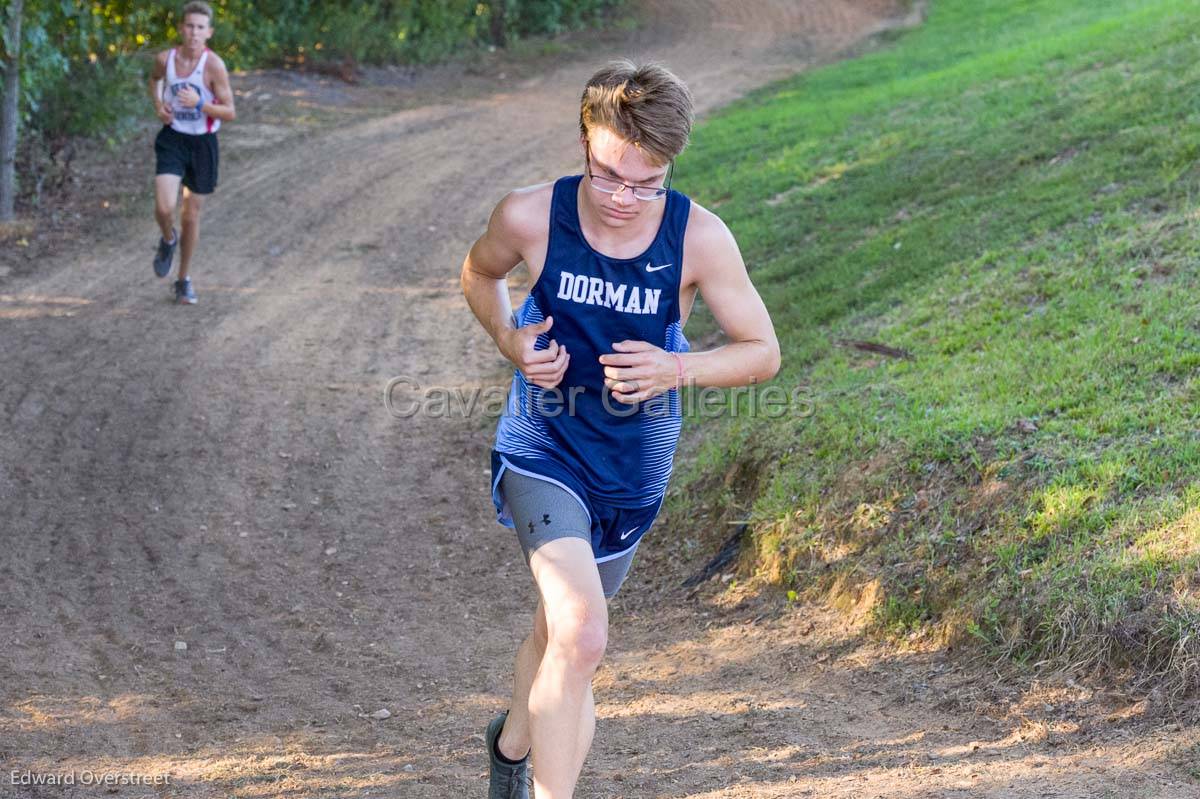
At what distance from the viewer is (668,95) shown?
3.25 meters

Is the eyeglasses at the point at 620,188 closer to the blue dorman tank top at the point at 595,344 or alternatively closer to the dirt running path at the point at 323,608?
the blue dorman tank top at the point at 595,344

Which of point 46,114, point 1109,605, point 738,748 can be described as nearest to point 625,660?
point 738,748

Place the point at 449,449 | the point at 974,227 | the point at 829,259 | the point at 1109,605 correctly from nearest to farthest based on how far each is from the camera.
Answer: the point at 1109,605 < the point at 449,449 < the point at 974,227 < the point at 829,259

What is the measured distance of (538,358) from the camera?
331 centimetres

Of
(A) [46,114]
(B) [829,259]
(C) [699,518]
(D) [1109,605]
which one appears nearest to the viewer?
(D) [1109,605]

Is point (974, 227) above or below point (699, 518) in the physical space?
above

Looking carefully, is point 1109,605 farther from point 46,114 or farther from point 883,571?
point 46,114

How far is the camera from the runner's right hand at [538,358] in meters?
3.30

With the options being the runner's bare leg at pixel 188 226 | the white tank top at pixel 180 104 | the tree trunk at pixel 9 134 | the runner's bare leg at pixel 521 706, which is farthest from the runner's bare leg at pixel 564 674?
the tree trunk at pixel 9 134

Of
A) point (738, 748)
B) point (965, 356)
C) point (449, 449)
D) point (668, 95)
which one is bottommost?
point (449, 449)

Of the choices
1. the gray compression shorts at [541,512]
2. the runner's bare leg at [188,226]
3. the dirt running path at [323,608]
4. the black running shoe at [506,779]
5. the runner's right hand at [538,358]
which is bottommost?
the dirt running path at [323,608]

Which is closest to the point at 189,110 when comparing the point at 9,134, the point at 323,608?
the point at 9,134

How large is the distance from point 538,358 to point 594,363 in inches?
7.6

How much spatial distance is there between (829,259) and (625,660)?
4.45 metres
